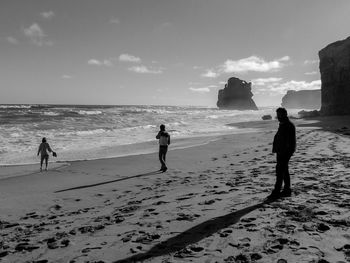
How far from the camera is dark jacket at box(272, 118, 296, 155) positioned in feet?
22.3

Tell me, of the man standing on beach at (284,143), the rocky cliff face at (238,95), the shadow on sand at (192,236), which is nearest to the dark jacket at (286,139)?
the man standing on beach at (284,143)

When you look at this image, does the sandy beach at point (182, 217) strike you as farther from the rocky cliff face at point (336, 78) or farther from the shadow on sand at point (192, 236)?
the rocky cliff face at point (336, 78)

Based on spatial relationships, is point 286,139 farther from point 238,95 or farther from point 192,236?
point 238,95

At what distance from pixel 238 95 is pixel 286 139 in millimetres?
144715

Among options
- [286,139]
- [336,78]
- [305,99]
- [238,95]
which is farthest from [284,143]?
[305,99]

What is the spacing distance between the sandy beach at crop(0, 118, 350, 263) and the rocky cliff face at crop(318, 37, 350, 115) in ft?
125

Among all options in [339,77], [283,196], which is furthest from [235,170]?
[339,77]

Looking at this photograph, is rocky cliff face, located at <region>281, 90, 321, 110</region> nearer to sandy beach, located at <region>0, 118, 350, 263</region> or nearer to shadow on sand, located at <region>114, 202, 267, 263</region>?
sandy beach, located at <region>0, 118, 350, 263</region>

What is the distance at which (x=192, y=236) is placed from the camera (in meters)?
4.74

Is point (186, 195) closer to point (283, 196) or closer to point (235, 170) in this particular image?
point (283, 196)

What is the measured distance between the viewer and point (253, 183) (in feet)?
27.0

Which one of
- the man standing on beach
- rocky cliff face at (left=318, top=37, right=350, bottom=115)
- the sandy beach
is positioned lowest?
the sandy beach

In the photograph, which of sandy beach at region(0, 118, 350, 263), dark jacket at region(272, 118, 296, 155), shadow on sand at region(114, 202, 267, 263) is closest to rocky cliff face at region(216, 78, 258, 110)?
sandy beach at region(0, 118, 350, 263)

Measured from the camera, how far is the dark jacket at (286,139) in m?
6.80
